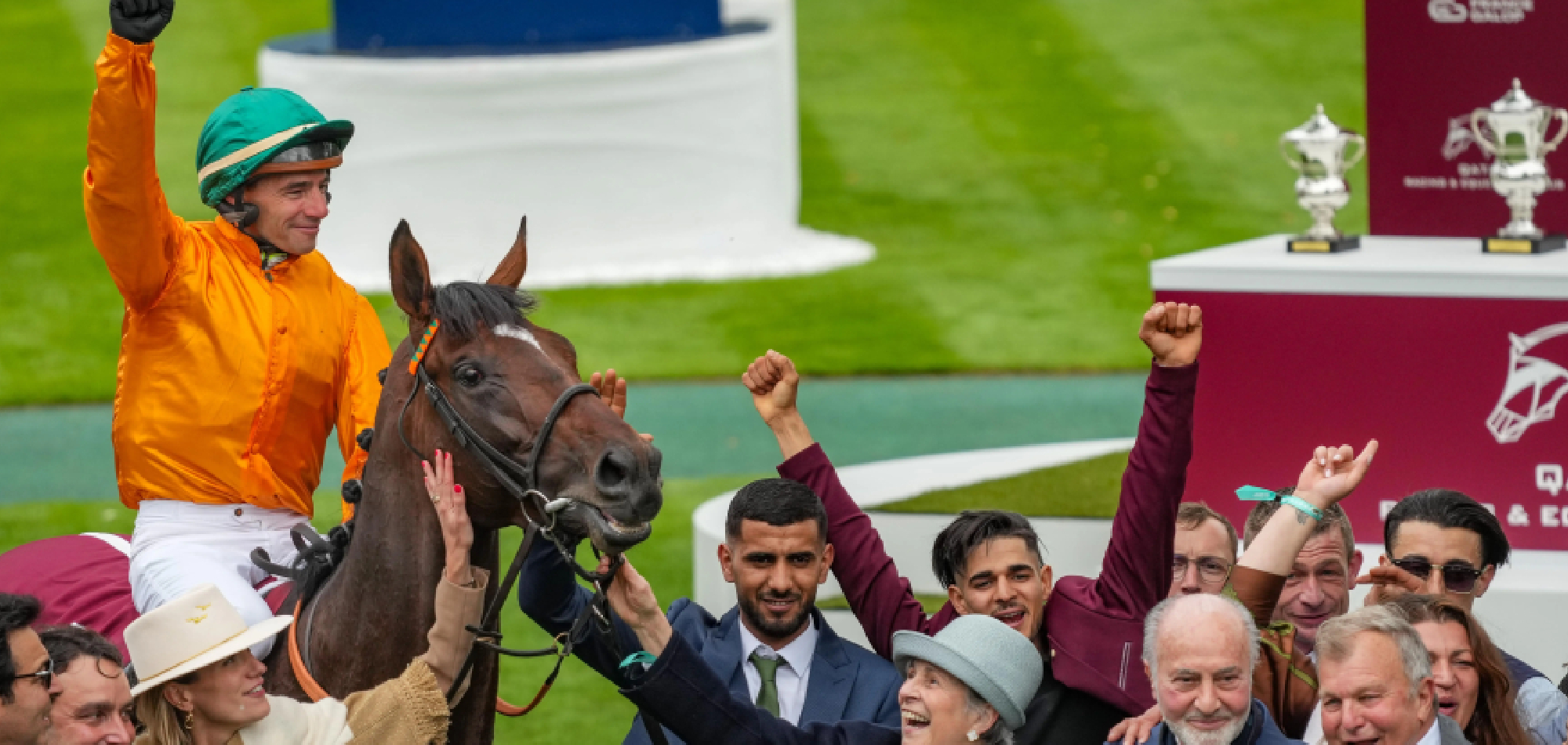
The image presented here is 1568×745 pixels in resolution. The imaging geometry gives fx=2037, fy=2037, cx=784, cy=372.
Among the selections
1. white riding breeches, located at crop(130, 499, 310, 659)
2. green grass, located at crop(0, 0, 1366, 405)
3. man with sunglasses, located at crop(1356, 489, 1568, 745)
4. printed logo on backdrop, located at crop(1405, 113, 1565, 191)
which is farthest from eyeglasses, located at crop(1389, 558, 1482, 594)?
green grass, located at crop(0, 0, 1366, 405)

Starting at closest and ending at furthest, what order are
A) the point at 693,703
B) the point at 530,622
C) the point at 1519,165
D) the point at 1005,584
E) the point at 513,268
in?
the point at 693,703 → the point at 513,268 → the point at 1005,584 → the point at 1519,165 → the point at 530,622

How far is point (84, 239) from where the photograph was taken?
55.4 ft

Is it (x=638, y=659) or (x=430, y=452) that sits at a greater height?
(x=430, y=452)

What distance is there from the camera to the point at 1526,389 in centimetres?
637

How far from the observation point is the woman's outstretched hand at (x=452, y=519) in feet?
12.9

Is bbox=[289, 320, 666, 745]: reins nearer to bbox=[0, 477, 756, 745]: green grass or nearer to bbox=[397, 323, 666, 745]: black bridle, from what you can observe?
bbox=[397, 323, 666, 745]: black bridle

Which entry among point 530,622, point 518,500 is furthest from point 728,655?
point 530,622

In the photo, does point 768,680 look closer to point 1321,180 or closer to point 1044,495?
point 1044,495

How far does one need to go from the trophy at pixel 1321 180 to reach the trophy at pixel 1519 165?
51 centimetres

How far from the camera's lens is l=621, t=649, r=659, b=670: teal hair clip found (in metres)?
4.12

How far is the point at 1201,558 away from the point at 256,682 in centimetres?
226

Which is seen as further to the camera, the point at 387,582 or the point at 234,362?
the point at 234,362

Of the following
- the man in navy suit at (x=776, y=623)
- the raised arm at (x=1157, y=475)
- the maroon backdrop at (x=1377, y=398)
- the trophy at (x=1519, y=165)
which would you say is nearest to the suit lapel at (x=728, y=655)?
the man in navy suit at (x=776, y=623)

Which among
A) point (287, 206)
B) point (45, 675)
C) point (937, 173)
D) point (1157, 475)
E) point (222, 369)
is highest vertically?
point (287, 206)
